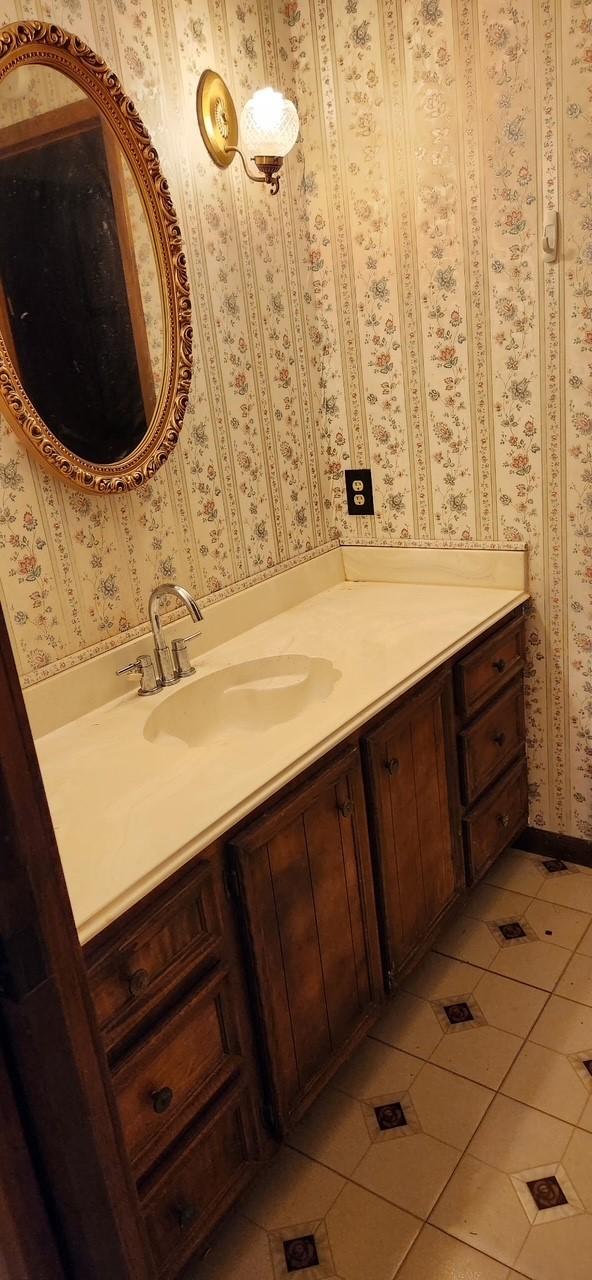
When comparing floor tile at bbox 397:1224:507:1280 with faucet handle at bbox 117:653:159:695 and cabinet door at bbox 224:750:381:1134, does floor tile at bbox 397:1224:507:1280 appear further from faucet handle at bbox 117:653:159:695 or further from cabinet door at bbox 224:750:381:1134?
faucet handle at bbox 117:653:159:695

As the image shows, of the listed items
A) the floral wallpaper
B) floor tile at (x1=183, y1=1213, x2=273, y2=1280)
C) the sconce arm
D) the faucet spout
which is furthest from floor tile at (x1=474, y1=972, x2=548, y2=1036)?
the sconce arm

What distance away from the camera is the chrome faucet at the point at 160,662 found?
5.70 feet

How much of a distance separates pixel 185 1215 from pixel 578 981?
104 cm

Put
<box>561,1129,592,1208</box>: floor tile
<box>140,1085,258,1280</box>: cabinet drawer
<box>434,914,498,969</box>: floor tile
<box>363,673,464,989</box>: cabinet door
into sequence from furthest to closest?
<box>434,914,498,969</box>: floor tile < <box>363,673,464,989</box>: cabinet door < <box>561,1129,592,1208</box>: floor tile < <box>140,1085,258,1280</box>: cabinet drawer

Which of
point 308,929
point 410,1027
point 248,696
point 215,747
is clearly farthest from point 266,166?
point 410,1027

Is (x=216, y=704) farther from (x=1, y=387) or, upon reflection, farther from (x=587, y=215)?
(x=587, y=215)

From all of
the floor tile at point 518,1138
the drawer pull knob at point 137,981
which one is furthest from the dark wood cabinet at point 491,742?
the drawer pull knob at point 137,981

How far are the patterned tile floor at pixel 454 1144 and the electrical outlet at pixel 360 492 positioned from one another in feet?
3.82

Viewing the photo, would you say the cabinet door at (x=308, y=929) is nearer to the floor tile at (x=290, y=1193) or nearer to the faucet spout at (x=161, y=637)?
the floor tile at (x=290, y=1193)

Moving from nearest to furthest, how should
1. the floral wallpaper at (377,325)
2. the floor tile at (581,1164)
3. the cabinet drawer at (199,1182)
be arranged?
the cabinet drawer at (199,1182) → the floor tile at (581,1164) → the floral wallpaper at (377,325)

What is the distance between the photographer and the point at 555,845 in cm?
235

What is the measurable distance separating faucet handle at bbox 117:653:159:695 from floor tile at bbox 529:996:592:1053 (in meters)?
1.08

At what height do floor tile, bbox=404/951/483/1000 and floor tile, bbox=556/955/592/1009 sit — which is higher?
floor tile, bbox=556/955/592/1009

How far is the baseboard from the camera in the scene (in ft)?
7.54
